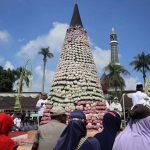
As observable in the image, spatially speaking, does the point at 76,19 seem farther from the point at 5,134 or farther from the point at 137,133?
the point at 137,133

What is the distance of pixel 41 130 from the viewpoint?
132 inches

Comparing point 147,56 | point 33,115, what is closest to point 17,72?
point 33,115

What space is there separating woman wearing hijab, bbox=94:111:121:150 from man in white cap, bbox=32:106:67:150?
631 mm

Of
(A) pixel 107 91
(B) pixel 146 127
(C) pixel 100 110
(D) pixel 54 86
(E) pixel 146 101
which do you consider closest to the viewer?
(B) pixel 146 127

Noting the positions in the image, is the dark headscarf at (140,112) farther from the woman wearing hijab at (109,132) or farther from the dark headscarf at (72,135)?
the woman wearing hijab at (109,132)

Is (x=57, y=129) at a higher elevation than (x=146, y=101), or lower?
lower

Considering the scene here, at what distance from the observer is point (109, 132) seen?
3.10 m

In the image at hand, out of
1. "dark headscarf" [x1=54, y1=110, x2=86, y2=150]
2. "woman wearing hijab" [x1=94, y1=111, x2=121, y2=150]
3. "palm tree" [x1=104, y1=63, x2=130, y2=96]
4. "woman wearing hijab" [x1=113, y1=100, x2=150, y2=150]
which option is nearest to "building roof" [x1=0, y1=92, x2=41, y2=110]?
"palm tree" [x1=104, y1=63, x2=130, y2=96]

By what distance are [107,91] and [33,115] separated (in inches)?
680

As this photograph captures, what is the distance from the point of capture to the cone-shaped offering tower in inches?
316

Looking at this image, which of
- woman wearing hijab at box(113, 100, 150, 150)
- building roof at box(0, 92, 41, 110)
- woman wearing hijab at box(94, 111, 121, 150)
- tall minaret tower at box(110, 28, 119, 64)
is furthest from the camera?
tall minaret tower at box(110, 28, 119, 64)

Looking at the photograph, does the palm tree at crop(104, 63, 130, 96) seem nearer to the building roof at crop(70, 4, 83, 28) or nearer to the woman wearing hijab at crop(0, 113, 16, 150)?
the building roof at crop(70, 4, 83, 28)

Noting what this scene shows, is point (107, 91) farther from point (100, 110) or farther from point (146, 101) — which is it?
point (146, 101)

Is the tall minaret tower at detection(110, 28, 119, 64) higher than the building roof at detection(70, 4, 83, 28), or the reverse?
the tall minaret tower at detection(110, 28, 119, 64)
